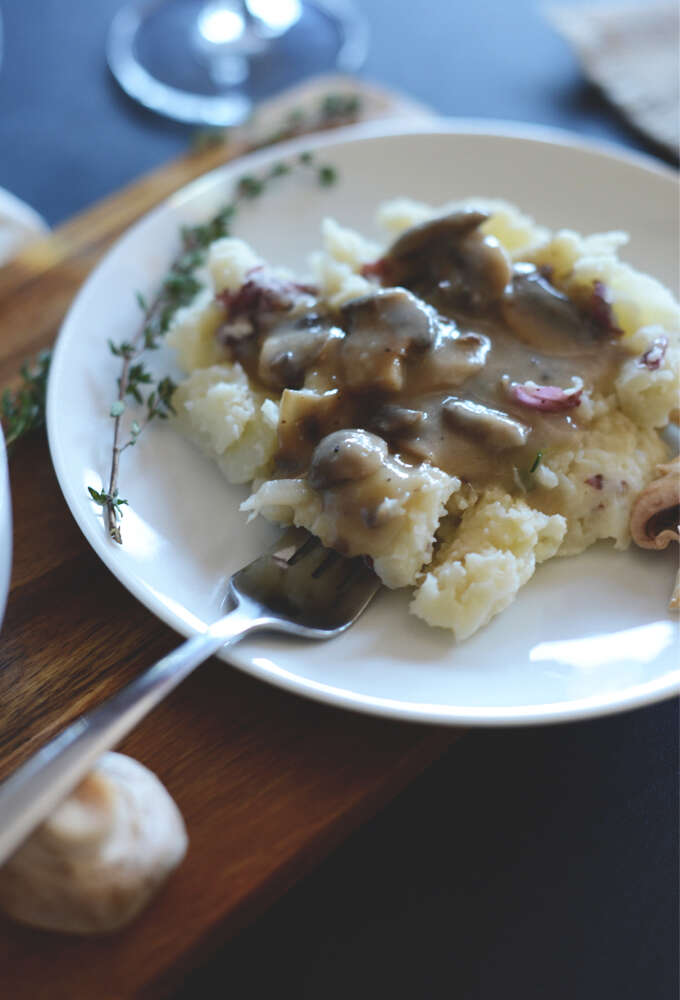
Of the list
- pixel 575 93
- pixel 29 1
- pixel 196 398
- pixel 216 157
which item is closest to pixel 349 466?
pixel 196 398

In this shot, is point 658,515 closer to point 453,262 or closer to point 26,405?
point 453,262

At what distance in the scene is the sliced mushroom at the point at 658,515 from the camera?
2.70m

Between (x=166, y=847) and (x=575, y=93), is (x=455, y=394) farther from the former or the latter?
(x=575, y=93)

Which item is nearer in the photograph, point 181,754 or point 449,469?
point 181,754

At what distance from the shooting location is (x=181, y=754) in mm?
2490

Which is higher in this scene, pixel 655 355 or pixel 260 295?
pixel 655 355

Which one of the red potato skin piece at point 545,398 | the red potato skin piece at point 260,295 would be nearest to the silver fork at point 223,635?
the red potato skin piece at point 545,398

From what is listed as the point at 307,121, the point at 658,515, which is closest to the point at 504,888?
the point at 658,515

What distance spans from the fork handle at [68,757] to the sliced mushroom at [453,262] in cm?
147

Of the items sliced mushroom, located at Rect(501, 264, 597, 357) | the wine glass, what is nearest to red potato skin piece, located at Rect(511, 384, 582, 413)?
sliced mushroom, located at Rect(501, 264, 597, 357)

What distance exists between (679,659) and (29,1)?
5302 millimetres

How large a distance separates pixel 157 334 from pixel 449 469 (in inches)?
48.1

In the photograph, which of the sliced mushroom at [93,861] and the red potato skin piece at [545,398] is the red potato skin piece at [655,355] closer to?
the red potato skin piece at [545,398]

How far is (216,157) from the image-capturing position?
4242mm
